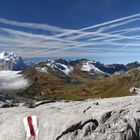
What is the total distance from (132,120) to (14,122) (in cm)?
1085

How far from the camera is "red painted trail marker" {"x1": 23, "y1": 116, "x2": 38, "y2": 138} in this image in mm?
25609

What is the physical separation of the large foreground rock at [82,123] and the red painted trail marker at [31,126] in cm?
38

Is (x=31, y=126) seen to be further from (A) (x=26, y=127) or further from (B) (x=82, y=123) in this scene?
(B) (x=82, y=123)

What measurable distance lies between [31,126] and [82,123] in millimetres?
4616

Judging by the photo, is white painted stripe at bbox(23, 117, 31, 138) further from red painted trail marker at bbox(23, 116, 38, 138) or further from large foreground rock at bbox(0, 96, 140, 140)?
large foreground rock at bbox(0, 96, 140, 140)

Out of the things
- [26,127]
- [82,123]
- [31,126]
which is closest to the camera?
[82,123]

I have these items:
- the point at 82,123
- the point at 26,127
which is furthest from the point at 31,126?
the point at 82,123

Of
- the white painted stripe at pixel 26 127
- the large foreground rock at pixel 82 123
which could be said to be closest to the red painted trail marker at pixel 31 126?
the white painted stripe at pixel 26 127

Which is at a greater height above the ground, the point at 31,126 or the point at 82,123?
the point at 82,123

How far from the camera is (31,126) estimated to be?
25.9m

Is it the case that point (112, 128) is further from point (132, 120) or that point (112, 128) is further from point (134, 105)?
point (134, 105)

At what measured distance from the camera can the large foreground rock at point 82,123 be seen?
2464 centimetres

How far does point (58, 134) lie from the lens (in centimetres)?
2467

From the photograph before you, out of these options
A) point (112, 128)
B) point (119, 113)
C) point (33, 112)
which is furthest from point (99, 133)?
point (33, 112)
